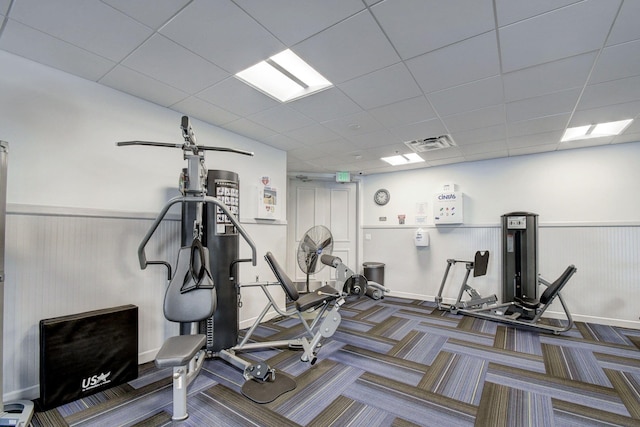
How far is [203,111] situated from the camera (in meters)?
3.04

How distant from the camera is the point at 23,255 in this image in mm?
2104

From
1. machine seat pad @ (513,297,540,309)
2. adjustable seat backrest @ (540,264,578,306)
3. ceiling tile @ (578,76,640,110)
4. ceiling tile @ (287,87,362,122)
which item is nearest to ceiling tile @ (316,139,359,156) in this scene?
ceiling tile @ (287,87,362,122)

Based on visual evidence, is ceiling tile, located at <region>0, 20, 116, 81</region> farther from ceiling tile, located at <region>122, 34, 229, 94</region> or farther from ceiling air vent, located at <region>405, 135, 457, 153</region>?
ceiling air vent, located at <region>405, 135, 457, 153</region>

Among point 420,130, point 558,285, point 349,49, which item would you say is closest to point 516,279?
point 558,285

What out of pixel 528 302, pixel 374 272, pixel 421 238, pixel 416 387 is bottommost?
pixel 416 387

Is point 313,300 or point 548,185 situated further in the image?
point 548,185

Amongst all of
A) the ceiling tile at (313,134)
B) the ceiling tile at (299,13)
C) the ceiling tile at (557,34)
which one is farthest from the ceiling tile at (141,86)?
the ceiling tile at (557,34)

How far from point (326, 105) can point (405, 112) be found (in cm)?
88

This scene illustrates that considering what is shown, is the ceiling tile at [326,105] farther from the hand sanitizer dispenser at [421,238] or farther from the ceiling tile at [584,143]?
the ceiling tile at [584,143]

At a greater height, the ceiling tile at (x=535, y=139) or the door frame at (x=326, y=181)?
the ceiling tile at (x=535, y=139)

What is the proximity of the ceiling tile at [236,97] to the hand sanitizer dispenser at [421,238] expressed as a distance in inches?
150

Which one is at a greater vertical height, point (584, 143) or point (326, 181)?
point (584, 143)

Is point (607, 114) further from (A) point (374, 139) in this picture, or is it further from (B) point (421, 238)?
(B) point (421, 238)

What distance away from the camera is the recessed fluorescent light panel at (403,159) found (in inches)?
192
